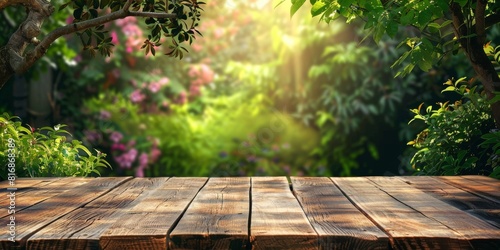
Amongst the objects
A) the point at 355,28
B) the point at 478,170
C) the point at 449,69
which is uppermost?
the point at 355,28

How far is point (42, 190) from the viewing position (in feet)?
11.0

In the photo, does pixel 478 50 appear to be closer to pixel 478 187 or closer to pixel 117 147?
pixel 478 187

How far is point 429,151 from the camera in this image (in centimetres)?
471

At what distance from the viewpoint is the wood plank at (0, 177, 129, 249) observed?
2.20 metres

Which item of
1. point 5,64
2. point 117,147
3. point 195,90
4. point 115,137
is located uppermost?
point 5,64

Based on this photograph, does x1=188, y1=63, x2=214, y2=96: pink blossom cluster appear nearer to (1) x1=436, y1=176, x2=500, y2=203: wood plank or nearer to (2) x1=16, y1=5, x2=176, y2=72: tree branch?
(2) x1=16, y1=5, x2=176, y2=72: tree branch

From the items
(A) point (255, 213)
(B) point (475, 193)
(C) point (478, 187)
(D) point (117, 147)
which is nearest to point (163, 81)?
(D) point (117, 147)

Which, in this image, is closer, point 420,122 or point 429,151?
point 429,151

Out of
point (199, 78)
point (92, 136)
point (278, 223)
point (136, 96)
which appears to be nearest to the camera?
point (278, 223)

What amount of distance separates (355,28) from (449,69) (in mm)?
1190

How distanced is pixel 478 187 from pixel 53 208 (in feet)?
6.45

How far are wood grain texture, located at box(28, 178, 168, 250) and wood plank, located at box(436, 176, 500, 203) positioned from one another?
58.7 inches

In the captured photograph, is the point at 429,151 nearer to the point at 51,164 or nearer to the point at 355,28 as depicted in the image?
the point at 51,164

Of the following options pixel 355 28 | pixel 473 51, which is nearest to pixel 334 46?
pixel 355 28
